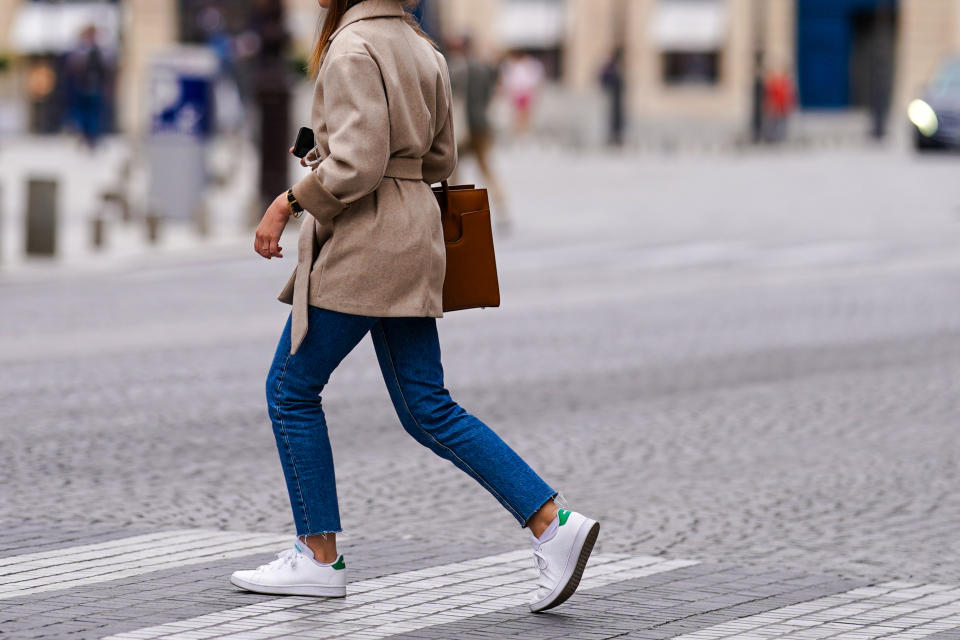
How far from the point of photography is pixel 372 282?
4832mm

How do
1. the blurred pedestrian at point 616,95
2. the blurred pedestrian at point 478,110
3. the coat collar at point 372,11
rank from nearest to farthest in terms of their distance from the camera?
1. the coat collar at point 372,11
2. the blurred pedestrian at point 478,110
3. the blurred pedestrian at point 616,95

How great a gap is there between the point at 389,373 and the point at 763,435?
3.39m

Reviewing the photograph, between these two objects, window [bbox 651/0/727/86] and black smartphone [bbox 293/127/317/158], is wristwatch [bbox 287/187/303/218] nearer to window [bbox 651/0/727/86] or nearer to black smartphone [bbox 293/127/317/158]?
black smartphone [bbox 293/127/317/158]

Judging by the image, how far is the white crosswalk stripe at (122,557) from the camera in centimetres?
523

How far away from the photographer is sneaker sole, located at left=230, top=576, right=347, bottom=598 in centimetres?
508

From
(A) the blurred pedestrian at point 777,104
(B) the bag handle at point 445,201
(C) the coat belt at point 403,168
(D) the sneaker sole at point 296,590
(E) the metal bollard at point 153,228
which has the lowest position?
(A) the blurred pedestrian at point 777,104

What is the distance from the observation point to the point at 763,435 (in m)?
8.12

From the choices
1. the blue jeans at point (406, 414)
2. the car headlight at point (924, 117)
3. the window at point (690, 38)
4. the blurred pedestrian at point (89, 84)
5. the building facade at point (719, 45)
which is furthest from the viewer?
the window at point (690, 38)

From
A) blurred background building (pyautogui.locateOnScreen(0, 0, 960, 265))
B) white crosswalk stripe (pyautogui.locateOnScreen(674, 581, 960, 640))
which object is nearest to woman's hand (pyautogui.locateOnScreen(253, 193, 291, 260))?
white crosswalk stripe (pyautogui.locateOnScreen(674, 581, 960, 640))

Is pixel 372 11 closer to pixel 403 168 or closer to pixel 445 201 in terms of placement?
pixel 403 168

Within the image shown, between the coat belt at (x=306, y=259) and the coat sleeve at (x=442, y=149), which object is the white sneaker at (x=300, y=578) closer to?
the coat belt at (x=306, y=259)

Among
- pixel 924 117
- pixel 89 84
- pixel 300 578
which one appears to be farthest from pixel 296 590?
pixel 924 117

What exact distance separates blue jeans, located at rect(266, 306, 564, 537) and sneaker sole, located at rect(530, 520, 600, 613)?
0.13 metres

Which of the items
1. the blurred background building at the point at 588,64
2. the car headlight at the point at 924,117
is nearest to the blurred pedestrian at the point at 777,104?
the blurred background building at the point at 588,64
